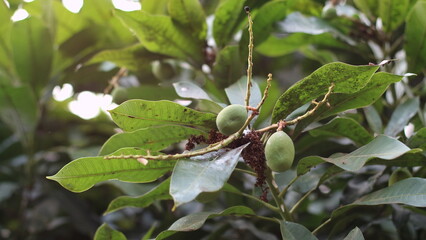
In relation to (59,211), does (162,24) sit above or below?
above

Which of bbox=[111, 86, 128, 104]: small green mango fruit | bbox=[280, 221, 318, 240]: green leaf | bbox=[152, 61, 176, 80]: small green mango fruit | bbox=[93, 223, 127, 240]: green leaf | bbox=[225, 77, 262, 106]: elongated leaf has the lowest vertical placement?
bbox=[93, 223, 127, 240]: green leaf

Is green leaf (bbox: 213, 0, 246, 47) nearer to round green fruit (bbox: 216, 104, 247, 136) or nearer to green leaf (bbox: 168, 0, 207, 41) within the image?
green leaf (bbox: 168, 0, 207, 41)

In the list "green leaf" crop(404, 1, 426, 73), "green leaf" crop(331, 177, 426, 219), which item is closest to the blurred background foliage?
"green leaf" crop(404, 1, 426, 73)

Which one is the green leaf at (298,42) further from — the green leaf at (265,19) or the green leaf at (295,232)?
the green leaf at (295,232)

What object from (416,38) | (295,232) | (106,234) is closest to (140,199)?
(106,234)

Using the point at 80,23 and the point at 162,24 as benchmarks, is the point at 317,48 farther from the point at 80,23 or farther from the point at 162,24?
the point at 80,23

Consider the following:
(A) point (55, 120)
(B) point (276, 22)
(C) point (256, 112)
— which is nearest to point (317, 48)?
(B) point (276, 22)

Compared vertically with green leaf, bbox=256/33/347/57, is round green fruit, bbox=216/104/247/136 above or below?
above
